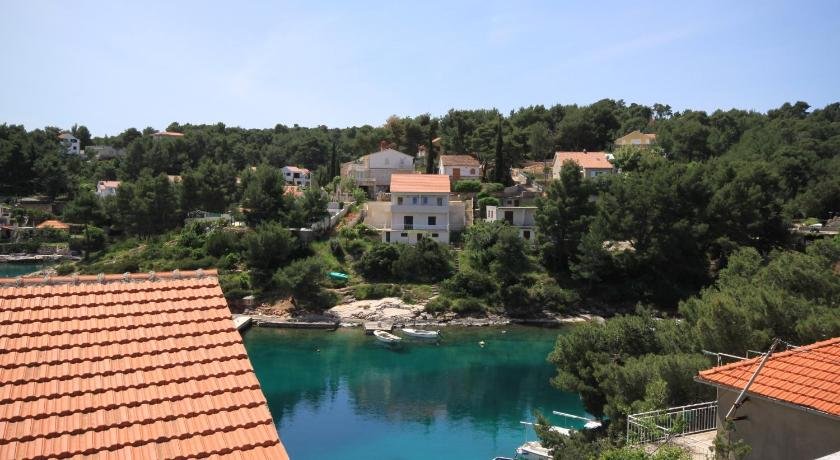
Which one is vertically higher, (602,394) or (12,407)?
(12,407)

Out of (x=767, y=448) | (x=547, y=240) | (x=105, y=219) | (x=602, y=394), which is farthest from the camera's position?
(x=105, y=219)

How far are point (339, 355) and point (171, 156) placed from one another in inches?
1949

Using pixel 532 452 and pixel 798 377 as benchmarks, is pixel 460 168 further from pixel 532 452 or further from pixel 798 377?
pixel 798 377

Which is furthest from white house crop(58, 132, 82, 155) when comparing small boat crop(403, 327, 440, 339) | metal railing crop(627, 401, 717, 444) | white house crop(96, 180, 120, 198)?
metal railing crop(627, 401, 717, 444)

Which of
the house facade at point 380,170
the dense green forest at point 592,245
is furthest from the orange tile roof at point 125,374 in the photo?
the house facade at point 380,170

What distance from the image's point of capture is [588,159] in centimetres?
5144

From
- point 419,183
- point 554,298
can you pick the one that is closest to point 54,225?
point 419,183

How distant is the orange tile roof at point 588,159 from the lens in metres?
50.1

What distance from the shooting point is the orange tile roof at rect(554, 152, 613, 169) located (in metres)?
50.1

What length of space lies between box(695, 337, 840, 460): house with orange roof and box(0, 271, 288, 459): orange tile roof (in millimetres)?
6071

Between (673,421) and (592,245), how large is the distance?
26.9 meters

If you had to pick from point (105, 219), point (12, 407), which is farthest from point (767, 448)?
point (105, 219)

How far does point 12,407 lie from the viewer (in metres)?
4.49

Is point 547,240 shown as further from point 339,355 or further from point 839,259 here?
point 839,259
